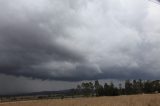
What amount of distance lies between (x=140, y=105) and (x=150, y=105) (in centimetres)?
177

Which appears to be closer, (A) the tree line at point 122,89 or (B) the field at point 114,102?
(B) the field at point 114,102

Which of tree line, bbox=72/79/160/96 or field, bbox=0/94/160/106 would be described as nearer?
field, bbox=0/94/160/106

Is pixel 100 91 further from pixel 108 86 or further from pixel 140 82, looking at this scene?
pixel 140 82

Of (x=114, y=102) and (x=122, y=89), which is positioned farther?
(x=122, y=89)

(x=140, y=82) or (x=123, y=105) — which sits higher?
(x=140, y=82)

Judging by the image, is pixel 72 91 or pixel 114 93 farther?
pixel 72 91

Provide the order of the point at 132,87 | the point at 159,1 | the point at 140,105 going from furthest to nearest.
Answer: the point at 132,87, the point at 140,105, the point at 159,1

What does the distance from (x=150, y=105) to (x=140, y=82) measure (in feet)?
404

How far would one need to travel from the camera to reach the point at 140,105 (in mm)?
26109

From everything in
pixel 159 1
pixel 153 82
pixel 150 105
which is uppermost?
pixel 153 82

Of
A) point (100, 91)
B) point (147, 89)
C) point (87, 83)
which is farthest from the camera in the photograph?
point (87, 83)

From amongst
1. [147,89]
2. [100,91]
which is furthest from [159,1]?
[147,89]

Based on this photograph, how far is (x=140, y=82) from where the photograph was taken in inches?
5827

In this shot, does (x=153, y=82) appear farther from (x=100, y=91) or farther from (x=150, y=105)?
(x=150, y=105)
